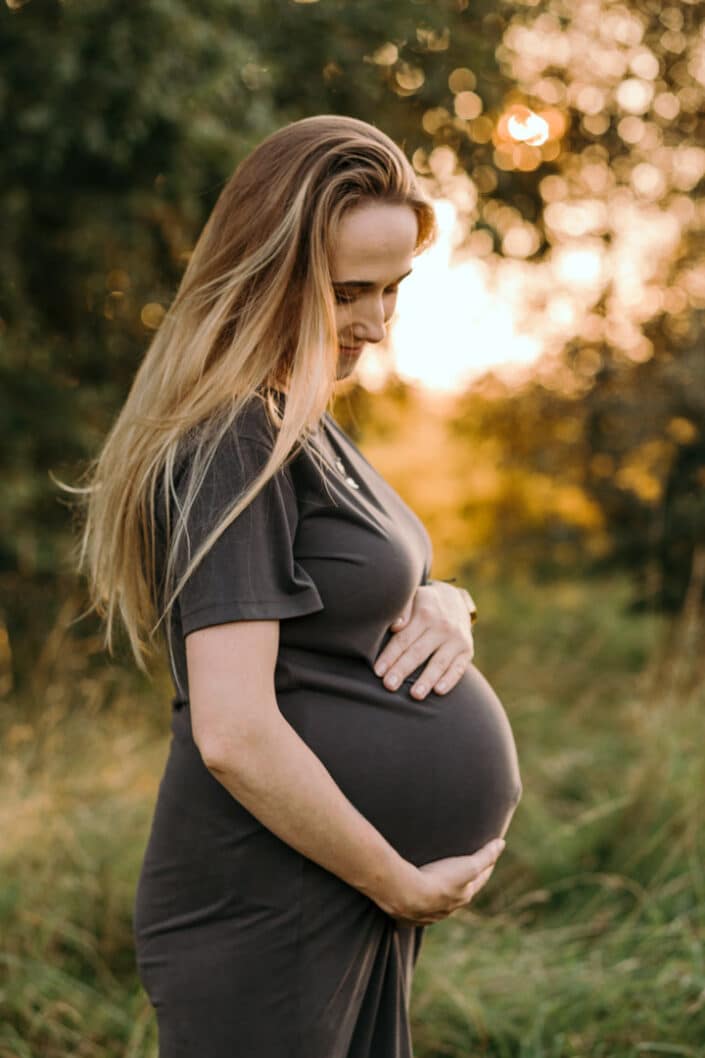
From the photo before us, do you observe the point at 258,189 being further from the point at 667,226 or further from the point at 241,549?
the point at 667,226

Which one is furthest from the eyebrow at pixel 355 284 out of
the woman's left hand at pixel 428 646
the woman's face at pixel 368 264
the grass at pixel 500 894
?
the grass at pixel 500 894

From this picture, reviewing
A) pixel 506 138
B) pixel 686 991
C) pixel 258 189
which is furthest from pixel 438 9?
pixel 686 991

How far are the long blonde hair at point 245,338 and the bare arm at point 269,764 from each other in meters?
0.12

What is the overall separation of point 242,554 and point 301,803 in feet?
1.11

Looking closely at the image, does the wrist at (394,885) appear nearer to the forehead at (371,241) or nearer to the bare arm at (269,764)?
the bare arm at (269,764)

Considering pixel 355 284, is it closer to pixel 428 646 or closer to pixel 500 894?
pixel 428 646

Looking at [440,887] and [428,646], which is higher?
[428,646]

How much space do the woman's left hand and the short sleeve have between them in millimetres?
239

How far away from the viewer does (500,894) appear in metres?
3.47

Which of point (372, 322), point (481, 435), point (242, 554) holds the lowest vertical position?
point (481, 435)

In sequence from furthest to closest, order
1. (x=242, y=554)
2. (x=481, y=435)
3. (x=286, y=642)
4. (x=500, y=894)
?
(x=481, y=435) → (x=500, y=894) → (x=286, y=642) → (x=242, y=554)

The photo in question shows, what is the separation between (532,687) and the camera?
559 cm

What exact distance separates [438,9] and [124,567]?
2967 mm

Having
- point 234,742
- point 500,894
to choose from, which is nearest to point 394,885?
point 234,742
